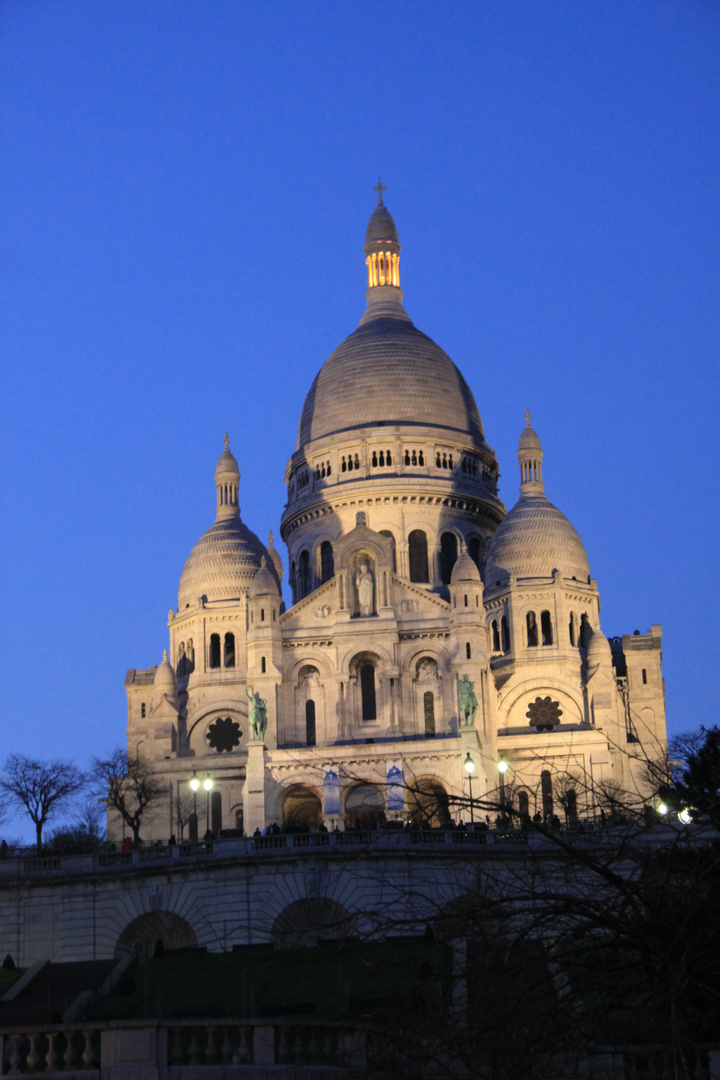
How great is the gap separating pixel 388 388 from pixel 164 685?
23.0 metres

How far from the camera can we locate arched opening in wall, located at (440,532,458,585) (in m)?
98.1

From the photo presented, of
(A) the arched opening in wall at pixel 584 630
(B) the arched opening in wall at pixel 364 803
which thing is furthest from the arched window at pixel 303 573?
(B) the arched opening in wall at pixel 364 803

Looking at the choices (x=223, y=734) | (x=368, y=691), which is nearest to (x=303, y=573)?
(x=223, y=734)

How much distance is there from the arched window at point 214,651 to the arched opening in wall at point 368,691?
11.4 m

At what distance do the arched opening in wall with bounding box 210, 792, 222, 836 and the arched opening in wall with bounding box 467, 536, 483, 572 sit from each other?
2176cm

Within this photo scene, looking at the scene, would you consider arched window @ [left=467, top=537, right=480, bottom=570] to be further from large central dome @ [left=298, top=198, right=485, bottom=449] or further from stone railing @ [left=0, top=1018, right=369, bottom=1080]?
stone railing @ [left=0, top=1018, right=369, bottom=1080]

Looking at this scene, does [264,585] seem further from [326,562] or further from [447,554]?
[447,554]

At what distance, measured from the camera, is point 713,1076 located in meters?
17.5

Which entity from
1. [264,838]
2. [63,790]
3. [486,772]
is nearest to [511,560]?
[486,772]

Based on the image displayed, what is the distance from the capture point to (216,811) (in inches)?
3484

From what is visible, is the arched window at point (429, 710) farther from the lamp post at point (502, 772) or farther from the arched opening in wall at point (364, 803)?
the arched opening in wall at point (364, 803)

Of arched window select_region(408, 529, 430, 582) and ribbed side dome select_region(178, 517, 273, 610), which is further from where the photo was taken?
arched window select_region(408, 529, 430, 582)

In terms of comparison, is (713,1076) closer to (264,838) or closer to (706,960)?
(706,960)

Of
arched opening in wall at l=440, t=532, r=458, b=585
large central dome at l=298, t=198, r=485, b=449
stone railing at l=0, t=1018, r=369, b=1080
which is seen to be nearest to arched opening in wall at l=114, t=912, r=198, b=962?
stone railing at l=0, t=1018, r=369, b=1080
